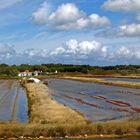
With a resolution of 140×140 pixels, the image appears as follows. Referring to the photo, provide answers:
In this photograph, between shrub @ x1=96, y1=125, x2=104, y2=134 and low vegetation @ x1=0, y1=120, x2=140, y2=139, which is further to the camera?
shrub @ x1=96, y1=125, x2=104, y2=134

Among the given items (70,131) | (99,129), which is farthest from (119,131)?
(70,131)

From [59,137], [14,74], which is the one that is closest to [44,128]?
[59,137]

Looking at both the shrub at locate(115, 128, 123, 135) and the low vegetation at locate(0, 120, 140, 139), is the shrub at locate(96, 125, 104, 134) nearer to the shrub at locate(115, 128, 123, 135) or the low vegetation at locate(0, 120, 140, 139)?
the low vegetation at locate(0, 120, 140, 139)

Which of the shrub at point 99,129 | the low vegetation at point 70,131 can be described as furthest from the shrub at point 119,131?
the shrub at point 99,129

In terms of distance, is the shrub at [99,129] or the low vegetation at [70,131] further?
the shrub at [99,129]

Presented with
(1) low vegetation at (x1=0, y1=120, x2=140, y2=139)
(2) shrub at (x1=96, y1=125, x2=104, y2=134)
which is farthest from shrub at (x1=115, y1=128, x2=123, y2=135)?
(2) shrub at (x1=96, y1=125, x2=104, y2=134)

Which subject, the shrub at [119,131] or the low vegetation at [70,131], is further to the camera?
the shrub at [119,131]

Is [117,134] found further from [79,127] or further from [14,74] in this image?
[14,74]

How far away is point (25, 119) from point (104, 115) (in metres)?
6.42

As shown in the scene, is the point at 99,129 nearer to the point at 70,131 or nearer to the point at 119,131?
the point at 119,131

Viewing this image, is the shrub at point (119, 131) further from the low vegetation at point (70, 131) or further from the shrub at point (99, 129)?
the shrub at point (99, 129)

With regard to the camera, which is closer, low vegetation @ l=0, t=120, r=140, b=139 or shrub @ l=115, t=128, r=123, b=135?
low vegetation @ l=0, t=120, r=140, b=139

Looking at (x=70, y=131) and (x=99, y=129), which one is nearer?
(x=70, y=131)

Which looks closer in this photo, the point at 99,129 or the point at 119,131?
the point at 119,131
